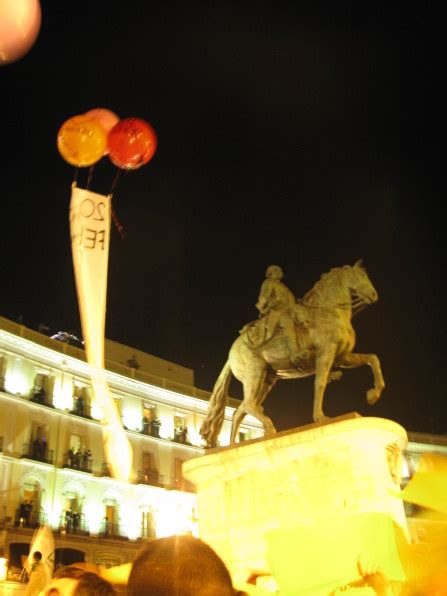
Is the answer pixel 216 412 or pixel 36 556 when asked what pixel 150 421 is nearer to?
pixel 36 556

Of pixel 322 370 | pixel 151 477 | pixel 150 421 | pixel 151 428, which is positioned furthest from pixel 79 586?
pixel 150 421

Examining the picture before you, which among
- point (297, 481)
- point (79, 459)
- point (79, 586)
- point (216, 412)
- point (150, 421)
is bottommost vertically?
point (79, 586)

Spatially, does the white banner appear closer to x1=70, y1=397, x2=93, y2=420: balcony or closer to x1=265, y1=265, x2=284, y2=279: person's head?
x1=265, y1=265, x2=284, y2=279: person's head

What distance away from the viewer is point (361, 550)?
201 cm

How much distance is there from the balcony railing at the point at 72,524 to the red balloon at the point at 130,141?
27.9 metres

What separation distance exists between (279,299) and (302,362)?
2.94 feet

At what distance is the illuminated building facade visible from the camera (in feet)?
105

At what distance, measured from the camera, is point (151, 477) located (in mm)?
38750

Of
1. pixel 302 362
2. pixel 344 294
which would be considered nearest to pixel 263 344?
pixel 302 362

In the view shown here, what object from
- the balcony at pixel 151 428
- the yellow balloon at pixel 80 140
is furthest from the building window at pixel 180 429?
the yellow balloon at pixel 80 140

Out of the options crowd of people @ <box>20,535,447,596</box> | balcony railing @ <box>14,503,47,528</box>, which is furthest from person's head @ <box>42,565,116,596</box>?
balcony railing @ <box>14,503,47,528</box>

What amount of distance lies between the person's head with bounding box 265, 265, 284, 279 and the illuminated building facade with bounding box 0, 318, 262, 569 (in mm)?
21570

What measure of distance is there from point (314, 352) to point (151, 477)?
32.1m

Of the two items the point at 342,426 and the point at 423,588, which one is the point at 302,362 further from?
the point at 423,588
